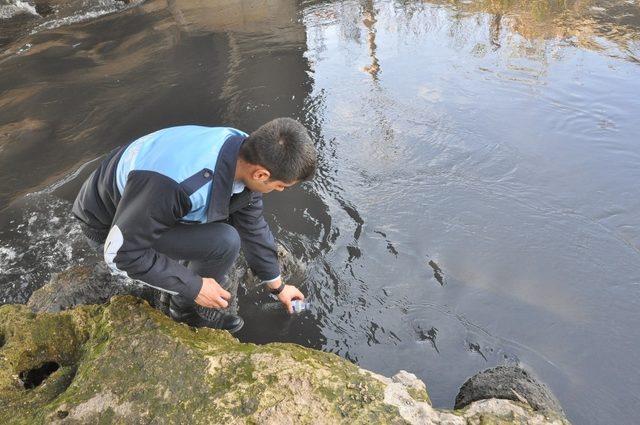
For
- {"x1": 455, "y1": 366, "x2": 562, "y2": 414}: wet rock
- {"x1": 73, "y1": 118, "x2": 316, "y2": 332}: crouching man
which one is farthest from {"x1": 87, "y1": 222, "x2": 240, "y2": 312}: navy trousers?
{"x1": 455, "y1": 366, "x2": 562, "y2": 414}: wet rock

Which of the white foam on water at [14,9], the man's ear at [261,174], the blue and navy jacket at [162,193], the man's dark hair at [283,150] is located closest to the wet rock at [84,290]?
the blue and navy jacket at [162,193]

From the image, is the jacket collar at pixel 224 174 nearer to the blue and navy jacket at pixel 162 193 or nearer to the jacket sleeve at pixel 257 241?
the blue and navy jacket at pixel 162 193

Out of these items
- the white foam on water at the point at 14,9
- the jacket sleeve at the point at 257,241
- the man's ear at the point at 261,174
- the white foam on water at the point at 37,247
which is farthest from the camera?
the white foam on water at the point at 14,9

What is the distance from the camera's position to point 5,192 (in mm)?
4887

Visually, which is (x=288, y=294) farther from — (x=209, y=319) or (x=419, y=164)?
(x=419, y=164)

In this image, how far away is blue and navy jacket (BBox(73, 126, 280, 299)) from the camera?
7.22ft

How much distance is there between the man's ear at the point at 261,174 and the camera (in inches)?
90.7

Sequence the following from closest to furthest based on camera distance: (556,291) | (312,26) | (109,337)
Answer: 1. (109,337)
2. (556,291)
3. (312,26)

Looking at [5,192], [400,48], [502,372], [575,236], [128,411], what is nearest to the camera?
[128,411]

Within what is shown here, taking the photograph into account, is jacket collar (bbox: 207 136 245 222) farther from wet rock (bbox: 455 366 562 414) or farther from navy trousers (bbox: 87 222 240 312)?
wet rock (bbox: 455 366 562 414)

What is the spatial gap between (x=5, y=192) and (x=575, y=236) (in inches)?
206

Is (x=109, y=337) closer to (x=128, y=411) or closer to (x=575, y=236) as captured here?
(x=128, y=411)

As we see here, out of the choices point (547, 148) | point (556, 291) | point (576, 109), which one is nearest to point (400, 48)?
point (576, 109)

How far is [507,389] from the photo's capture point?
2.46 meters
